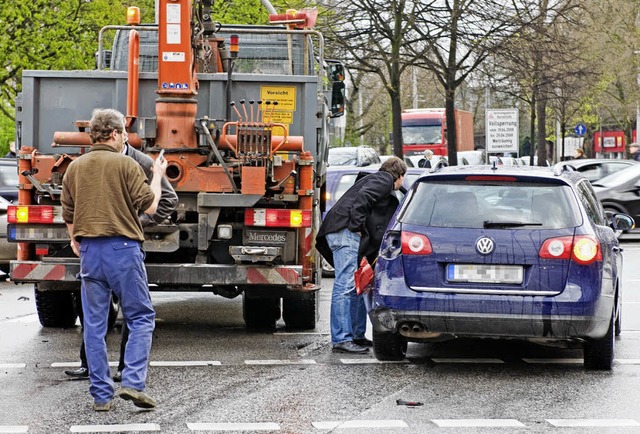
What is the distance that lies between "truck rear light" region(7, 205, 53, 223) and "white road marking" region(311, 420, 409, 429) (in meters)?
4.27

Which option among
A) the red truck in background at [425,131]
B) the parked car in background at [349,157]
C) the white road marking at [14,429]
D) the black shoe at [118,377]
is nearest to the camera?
the white road marking at [14,429]

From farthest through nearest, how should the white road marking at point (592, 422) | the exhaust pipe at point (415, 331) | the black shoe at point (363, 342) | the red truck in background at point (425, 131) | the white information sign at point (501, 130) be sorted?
the red truck in background at point (425, 131) < the white information sign at point (501, 130) < the black shoe at point (363, 342) < the exhaust pipe at point (415, 331) < the white road marking at point (592, 422)

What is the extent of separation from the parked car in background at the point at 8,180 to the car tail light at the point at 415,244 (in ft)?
36.5

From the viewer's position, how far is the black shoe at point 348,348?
1055 centimetres

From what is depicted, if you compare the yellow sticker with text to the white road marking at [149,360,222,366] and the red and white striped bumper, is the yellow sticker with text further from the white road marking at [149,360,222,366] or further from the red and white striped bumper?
the white road marking at [149,360,222,366]

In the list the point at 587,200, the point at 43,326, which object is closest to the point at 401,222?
the point at 587,200

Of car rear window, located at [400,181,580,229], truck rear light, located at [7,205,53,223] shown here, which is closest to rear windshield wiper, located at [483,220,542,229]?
car rear window, located at [400,181,580,229]

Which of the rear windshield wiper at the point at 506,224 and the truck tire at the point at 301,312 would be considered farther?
the truck tire at the point at 301,312

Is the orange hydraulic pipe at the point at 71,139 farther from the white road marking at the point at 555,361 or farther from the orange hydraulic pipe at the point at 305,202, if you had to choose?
the white road marking at the point at 555,361

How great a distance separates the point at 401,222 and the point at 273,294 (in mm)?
2131

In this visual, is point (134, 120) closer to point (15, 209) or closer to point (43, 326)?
point (15, 209)

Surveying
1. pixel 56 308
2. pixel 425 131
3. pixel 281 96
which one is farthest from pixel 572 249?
pixel 425 131

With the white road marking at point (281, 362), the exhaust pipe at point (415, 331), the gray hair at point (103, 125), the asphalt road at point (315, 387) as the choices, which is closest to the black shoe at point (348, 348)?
the asphalt road at point (315, 387)

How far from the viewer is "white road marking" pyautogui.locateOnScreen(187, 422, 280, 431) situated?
7.35 meters
